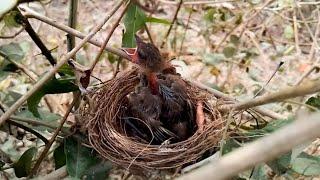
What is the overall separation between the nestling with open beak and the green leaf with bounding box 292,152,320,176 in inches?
13.9

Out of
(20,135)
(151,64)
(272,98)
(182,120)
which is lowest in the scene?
(20,135)

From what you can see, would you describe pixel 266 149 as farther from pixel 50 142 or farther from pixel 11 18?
pixel 11 18

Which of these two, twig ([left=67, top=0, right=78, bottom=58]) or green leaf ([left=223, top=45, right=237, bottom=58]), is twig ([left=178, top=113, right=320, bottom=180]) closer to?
twig ([left=67, top=0, right=78, bottom=58])

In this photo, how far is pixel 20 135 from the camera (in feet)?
6.84

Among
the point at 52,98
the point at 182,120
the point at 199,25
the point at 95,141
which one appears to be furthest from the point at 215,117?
the point at 199,25

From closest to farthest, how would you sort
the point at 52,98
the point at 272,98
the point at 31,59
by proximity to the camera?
the point at 272,98 < the point at 52,98 < the point at 31,59

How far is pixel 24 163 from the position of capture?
168cm

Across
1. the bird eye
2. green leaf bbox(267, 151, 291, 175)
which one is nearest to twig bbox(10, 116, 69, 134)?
the bird eye

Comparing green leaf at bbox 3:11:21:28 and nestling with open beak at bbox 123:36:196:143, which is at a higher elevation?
green leaf at bbox 3:11:21:28

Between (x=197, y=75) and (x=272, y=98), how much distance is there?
2103 millimetres

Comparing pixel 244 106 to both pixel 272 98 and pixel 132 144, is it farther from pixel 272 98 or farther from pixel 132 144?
pixel 132 144

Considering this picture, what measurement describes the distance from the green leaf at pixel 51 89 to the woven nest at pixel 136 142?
8 cm

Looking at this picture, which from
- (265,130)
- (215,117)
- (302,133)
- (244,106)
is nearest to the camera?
(302,133)

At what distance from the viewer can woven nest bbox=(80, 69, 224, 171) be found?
4.98 feet
